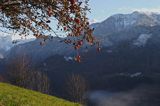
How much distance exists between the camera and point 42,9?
16312 mm

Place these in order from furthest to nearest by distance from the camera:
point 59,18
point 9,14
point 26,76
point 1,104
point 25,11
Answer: point 26,76 → point 1,104 → point 9,14 → point 25,11 → point 59,18

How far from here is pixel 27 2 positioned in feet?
53.8

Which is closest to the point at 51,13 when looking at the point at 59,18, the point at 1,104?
the point at 59,18

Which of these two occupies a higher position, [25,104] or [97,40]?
[97,40]

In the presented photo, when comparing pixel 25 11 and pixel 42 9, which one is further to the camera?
pixel 25 11

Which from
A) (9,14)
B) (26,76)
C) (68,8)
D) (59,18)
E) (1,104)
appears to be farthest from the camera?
(26,76)

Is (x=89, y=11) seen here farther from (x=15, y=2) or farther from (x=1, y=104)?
(x=1, y=104)

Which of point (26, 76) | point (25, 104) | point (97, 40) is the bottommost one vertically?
point (26, 76)

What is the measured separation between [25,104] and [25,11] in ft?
39.2

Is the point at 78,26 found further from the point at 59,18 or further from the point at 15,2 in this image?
the point at 15,2

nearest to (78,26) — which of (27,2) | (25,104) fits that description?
(27,2)

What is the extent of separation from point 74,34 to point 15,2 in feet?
8.68

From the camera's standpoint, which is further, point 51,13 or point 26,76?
point 26,76

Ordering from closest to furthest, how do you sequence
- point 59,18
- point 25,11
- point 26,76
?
point 59,18
point 25,11
point 26,76
